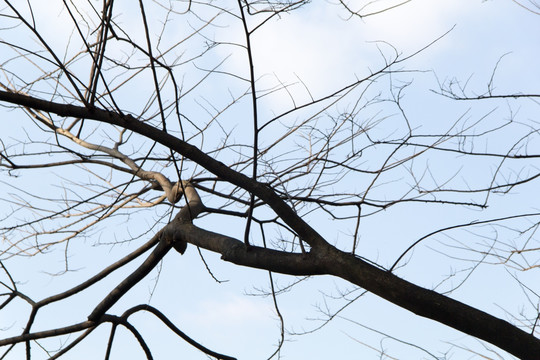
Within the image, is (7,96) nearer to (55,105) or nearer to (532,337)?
(55,105)

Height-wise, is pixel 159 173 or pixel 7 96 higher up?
pixel 159 173

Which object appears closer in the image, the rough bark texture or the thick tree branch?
the rough bark texture

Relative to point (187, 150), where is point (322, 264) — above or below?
below

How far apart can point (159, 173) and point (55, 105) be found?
165 centimetres

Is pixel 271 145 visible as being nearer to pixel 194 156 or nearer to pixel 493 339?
pixel 194 156

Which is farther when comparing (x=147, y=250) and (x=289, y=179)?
(x=289, y=179)

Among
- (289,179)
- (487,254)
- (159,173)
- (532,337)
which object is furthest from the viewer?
(159,173)

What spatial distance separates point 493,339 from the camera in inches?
80.5

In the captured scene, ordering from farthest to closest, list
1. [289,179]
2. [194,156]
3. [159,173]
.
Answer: [159,173], [289,179], [194,156]

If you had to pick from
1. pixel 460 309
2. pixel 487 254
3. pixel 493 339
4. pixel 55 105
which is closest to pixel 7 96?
pixel 55 105

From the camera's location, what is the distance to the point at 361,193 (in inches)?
121

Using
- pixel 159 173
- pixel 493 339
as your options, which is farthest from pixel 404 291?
pixel 159 173

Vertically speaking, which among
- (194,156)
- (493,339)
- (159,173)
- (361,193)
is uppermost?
(159,173)

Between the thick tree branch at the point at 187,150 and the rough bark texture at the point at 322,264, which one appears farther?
the thick tree branch at the point at 187,150
